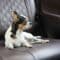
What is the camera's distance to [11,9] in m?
1.99

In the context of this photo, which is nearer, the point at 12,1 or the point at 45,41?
the point at 45,41

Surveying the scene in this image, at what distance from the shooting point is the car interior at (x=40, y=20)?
1.51 m

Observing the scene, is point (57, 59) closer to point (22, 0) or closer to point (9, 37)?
point (9, 37)

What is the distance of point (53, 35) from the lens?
1.96 m

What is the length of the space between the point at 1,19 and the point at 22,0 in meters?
0.34

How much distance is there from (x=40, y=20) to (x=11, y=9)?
335mm

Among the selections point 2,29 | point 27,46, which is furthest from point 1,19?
point 27,46

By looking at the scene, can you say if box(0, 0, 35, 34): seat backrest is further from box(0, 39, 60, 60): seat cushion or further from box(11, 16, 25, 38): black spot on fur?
box(0, 39, 60, 60): seat cushion

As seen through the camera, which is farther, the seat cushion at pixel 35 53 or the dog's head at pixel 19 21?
the dog's head at pixel 19 21

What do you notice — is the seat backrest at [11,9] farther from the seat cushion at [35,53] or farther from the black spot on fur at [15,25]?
the seat cushion at [35,53]

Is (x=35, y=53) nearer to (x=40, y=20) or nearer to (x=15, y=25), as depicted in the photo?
(x=15, y=25)

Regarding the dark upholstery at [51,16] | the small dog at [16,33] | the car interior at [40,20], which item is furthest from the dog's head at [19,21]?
the dark upholstery at [51,16]

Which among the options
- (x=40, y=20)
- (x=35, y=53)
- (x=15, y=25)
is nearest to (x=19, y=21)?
(x=15, y=25)

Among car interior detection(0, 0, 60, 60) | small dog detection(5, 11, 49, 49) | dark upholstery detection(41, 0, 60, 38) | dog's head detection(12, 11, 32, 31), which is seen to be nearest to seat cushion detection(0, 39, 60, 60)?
car interior detection(0, 0, 60, 60)
